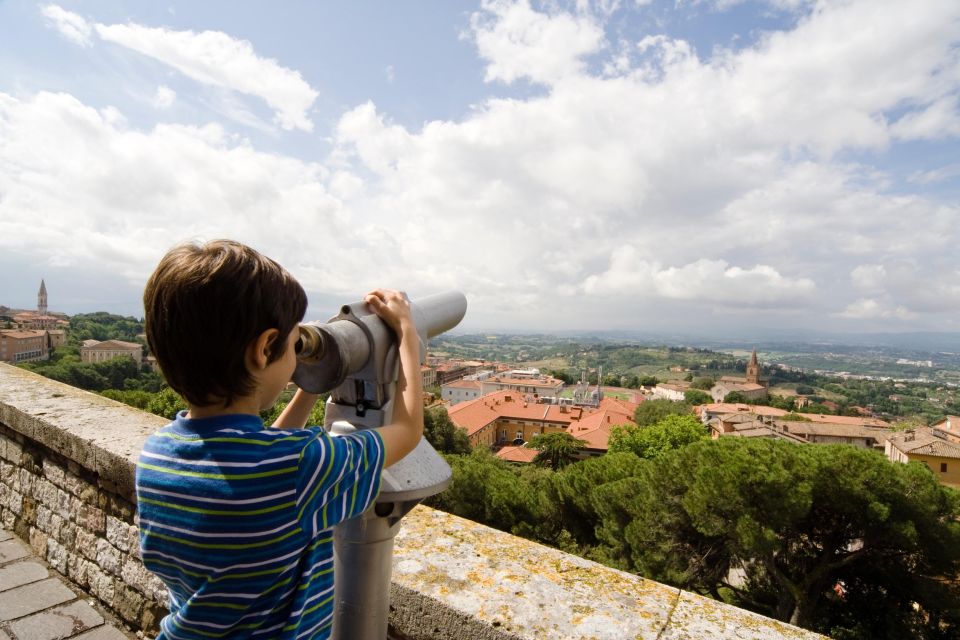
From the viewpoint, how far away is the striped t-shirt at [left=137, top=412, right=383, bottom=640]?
2.63 ft

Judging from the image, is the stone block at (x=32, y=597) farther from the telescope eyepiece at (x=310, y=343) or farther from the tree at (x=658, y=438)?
the tree at (x=658, y=438)

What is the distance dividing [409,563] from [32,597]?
1870 mm

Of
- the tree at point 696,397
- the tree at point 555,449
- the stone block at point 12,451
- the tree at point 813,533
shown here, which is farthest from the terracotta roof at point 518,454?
the tree at point 696,397

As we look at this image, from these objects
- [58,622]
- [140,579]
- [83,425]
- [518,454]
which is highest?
[83,425]

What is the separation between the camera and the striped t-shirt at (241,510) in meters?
0.80

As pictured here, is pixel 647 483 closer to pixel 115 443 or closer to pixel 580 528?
pixel 580 528

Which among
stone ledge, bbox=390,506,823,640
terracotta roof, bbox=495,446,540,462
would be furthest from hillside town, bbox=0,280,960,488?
stone ledge, bbox=390,506,823,640

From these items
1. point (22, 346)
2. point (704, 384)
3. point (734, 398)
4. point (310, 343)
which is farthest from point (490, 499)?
point (704, 384)

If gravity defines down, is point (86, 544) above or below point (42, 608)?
above

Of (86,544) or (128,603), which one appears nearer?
(128,603)

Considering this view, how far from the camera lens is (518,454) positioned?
107ft

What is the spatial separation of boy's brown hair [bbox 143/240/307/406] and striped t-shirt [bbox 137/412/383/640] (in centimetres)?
7

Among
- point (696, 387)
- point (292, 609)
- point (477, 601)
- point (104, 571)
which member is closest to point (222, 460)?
point (292, 609)

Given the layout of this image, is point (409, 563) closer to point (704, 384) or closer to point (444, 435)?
point (444, 435)
